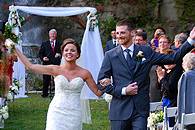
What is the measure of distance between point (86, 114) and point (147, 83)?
2404 millimetres

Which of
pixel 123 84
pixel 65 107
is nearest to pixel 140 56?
pixel 123 84

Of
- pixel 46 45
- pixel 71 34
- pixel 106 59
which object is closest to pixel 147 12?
pixel 71 34

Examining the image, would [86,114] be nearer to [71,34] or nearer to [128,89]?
[128,89]

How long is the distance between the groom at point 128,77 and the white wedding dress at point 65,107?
33.2 inches

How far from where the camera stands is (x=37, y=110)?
1434 centimetres

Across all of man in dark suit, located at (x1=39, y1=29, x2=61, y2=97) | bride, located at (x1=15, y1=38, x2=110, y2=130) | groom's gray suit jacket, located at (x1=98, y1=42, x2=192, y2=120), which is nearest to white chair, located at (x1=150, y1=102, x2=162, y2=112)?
bride, located at (x1=15, y1=38, x2=110, y2=130)

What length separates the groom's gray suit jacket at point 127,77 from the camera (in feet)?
22.5

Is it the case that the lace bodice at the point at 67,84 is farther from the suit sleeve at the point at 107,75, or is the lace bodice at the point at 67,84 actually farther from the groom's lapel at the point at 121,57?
the groom's lapel at the point at 121,57

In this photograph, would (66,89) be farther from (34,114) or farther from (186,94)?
(34,114)

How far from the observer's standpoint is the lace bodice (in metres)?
7.67

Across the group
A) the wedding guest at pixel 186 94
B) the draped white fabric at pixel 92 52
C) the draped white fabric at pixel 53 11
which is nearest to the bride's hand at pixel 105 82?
the wedding guest at pixel 186 94

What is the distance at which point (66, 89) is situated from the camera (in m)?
7.72

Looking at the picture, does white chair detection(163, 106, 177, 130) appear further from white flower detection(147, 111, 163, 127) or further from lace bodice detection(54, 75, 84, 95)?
lace bodice detection(54, 75, 84, 95)

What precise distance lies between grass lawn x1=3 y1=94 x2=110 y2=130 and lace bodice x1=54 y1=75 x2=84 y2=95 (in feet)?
13.2
